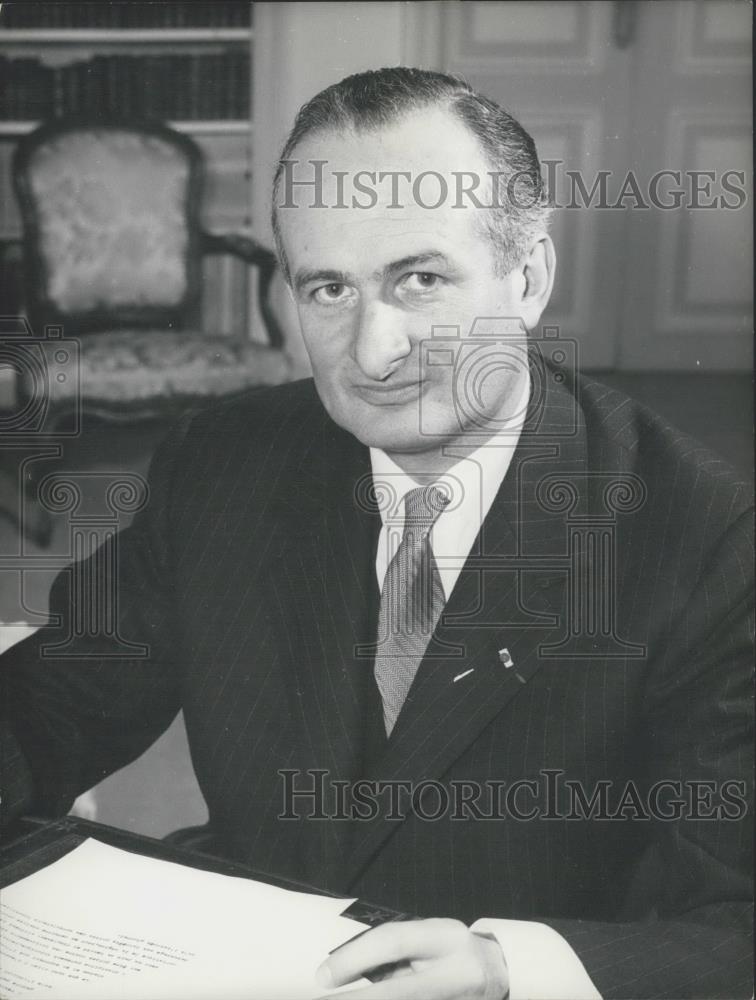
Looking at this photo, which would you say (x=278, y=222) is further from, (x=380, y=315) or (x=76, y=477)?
(x=76, y=477)

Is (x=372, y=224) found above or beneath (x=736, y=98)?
beneath

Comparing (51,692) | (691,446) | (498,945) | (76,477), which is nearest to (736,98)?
(691,446)

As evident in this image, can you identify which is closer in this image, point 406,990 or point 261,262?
point 406,990

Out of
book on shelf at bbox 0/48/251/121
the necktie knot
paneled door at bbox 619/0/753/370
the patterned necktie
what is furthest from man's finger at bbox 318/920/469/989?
book on shelf at bbox 0/48/251/121

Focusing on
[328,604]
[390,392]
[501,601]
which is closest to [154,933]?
[328,604]

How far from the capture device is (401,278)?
121 cm

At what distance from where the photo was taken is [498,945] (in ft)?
3.91

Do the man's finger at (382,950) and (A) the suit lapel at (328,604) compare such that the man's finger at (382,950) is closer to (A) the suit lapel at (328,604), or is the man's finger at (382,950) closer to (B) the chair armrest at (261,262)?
(A) the suit lapel at (328,604)

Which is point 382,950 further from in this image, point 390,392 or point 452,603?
point 390,392

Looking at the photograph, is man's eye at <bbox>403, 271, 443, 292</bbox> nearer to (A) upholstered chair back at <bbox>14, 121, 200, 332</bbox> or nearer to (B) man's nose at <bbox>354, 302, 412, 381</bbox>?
(B) man's nose at <bbox>354, 302, 412, 381</bbox>

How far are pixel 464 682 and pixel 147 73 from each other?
892 millimetres

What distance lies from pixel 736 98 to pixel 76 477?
99cm

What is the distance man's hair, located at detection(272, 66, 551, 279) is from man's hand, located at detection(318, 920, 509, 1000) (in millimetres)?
792

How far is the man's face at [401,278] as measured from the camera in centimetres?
121
